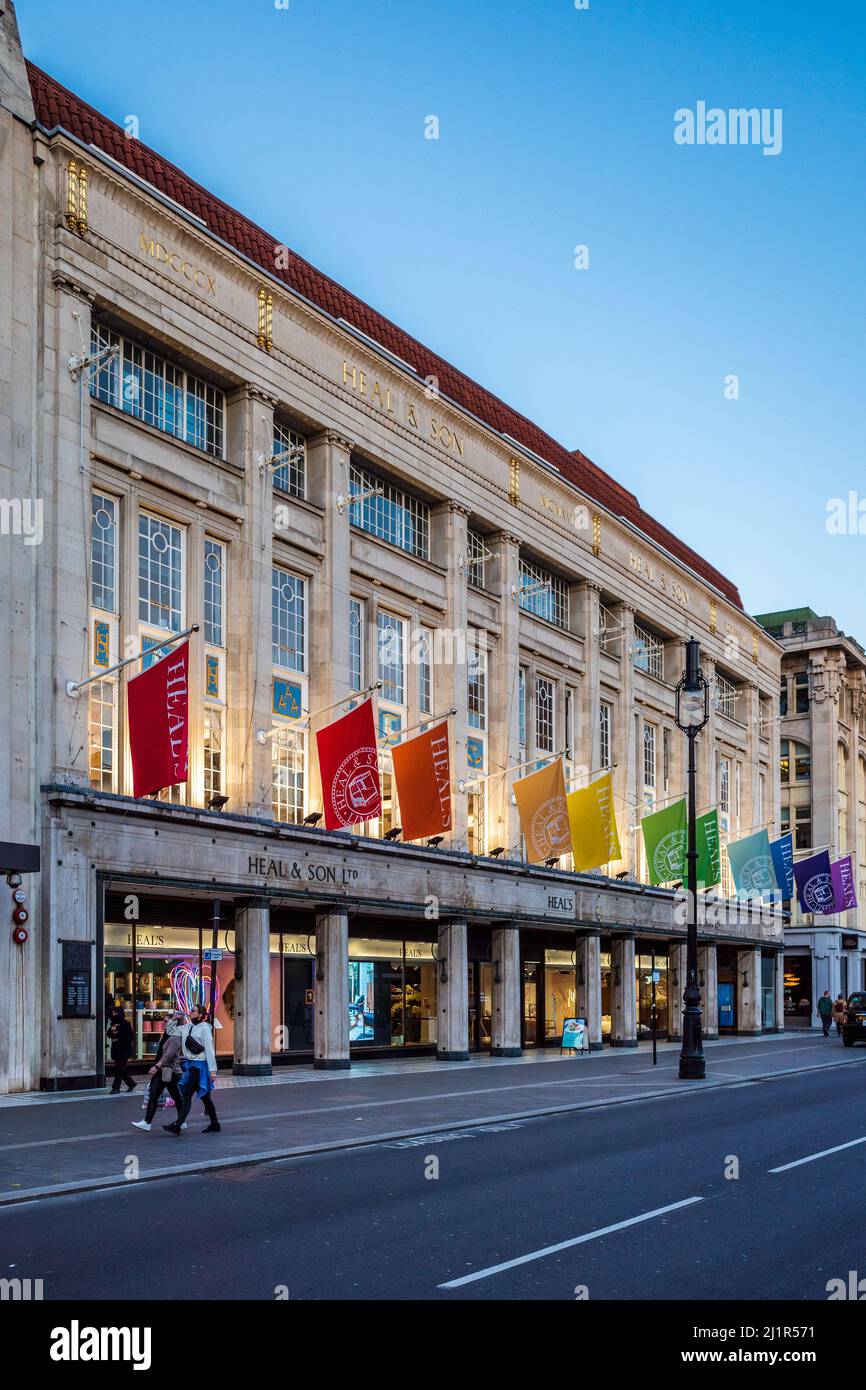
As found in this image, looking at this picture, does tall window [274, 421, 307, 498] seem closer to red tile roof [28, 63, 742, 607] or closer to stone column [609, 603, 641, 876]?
red tile roof [28, 63, 742, 607]

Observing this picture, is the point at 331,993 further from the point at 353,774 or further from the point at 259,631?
the point at 259,631

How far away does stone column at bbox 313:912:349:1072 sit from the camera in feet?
112

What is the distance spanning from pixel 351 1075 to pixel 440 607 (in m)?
14.8

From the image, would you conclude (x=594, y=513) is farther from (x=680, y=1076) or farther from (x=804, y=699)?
(x=804, y=699)

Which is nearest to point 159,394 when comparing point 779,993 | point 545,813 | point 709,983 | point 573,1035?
point 545,813

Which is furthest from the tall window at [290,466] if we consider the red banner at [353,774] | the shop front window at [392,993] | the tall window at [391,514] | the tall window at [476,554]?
the shop front window at [392,993]

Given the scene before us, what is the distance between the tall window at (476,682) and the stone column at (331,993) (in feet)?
32.3

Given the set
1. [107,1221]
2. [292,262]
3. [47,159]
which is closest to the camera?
[107,1221]

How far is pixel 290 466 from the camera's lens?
3625cm

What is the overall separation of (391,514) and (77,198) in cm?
1412

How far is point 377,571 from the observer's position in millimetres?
38594

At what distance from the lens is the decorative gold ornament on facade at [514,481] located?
45219mm

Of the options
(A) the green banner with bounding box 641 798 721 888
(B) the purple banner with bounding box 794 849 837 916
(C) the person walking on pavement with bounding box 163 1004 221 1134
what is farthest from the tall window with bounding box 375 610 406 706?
(B) the purple banner with bounding box 794 849 837 916

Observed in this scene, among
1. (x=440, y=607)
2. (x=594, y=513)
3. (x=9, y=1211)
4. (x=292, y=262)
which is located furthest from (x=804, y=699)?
(x=9, y=1211)
